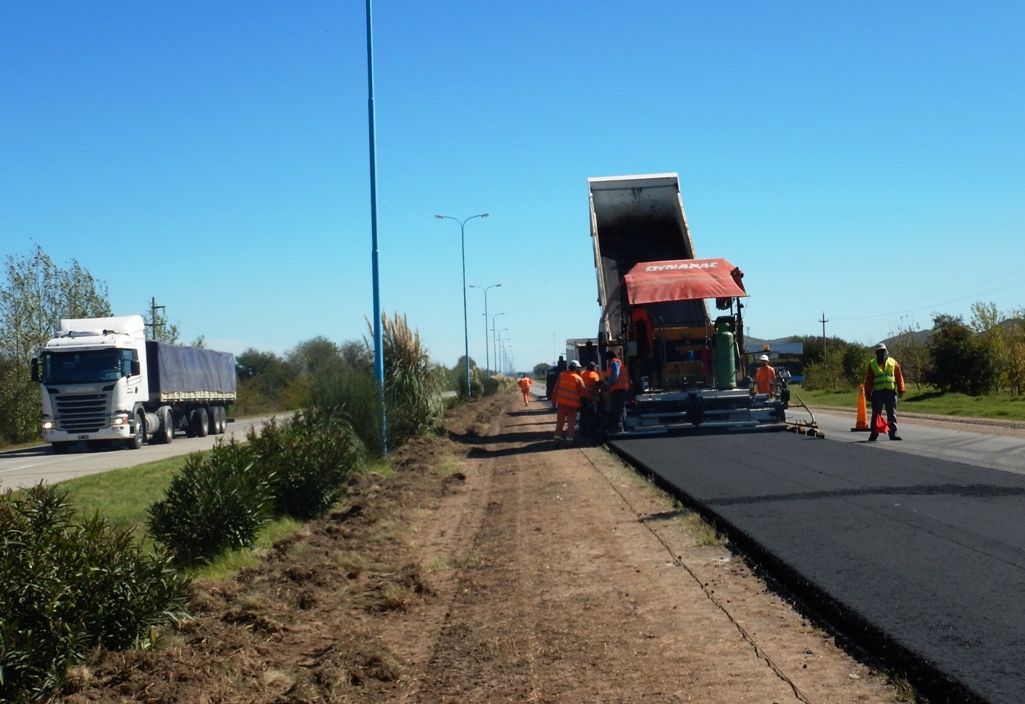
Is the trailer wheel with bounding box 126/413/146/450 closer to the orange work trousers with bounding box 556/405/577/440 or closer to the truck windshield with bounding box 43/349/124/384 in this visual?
the truck windshield with bounding box 43/349/124/384

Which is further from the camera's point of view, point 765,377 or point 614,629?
point 765,377

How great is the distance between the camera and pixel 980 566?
22.6 feet

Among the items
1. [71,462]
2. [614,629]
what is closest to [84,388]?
[71,462]

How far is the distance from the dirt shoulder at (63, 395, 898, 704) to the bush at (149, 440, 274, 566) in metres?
0.42

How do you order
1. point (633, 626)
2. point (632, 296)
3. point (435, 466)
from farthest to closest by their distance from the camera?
point (632, 296) → point (435, 466) → point (633, 626)

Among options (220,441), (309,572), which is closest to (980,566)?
(309,572)

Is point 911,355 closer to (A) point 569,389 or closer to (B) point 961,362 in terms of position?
(B) point 961,362

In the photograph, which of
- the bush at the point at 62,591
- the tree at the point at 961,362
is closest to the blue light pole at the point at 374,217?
the bush at the point at 62,591

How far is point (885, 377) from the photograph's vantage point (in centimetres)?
1745

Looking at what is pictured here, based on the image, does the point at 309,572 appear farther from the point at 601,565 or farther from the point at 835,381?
the point at 835,381

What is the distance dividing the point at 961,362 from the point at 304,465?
3063cm

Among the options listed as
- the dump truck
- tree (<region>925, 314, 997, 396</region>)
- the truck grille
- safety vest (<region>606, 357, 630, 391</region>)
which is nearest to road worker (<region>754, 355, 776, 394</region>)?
the dump truck

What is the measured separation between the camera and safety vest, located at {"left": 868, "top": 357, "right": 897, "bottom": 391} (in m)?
17.4

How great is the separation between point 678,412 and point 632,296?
2386mm
